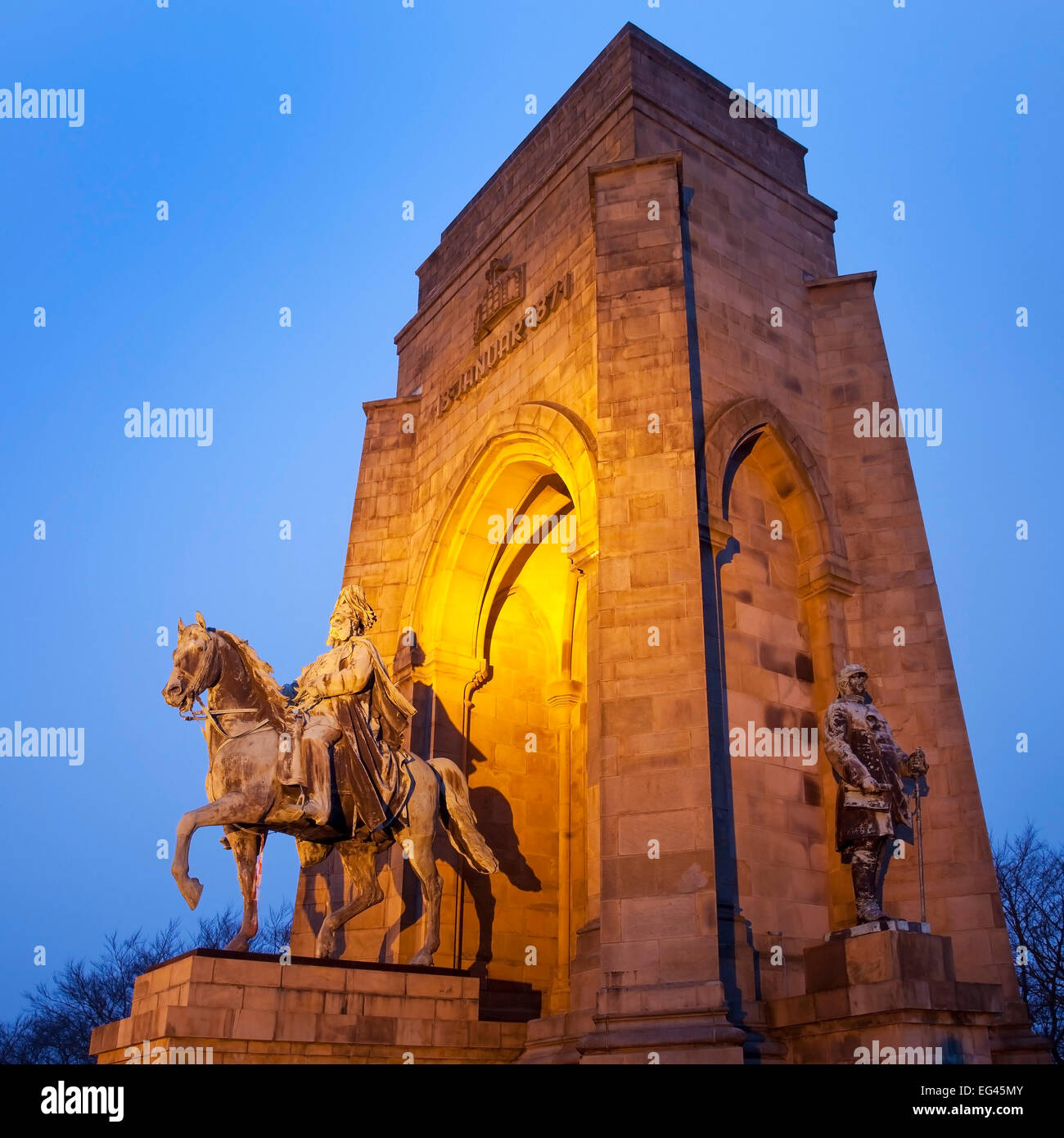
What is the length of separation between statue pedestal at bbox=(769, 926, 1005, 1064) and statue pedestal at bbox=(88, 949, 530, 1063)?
3250 mm

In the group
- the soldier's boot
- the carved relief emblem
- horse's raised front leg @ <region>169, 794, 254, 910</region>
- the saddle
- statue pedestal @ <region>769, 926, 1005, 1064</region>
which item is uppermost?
the carved relief emblem

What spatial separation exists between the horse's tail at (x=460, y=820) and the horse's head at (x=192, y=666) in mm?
2767

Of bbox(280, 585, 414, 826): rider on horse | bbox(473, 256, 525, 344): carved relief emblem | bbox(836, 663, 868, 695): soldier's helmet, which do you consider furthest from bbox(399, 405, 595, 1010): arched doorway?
bbox(836, 663, 868, 695): soldier's helmet

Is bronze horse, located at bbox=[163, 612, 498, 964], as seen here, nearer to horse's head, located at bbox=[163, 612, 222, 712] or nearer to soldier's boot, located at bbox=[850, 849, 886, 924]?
horse's head, located at bbox=[163, 612, 222, 712]

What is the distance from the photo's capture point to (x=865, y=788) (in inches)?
431

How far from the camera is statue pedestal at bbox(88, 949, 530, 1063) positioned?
9.95m

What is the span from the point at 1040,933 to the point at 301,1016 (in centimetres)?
1916

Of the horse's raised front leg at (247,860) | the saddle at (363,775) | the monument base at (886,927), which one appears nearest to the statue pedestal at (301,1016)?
the horse's raised front leg at (247,860)

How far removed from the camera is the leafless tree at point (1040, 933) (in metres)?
22.7

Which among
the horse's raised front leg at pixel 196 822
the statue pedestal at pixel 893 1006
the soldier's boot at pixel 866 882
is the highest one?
the horse's raised front leg at pixel 196 822

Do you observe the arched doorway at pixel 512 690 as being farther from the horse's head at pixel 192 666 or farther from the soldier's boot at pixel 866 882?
the horse's head at pixel 192 666

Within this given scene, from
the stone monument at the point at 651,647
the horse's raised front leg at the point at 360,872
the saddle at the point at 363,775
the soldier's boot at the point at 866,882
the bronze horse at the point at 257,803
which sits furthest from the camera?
the horse's raised front leg at the point at 360,872
